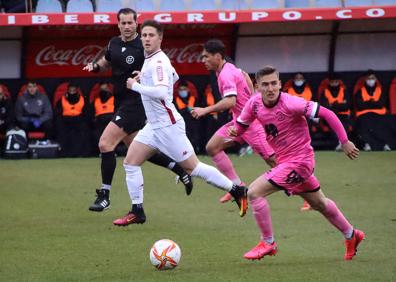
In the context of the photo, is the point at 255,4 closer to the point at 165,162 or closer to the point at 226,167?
the point at 226,167

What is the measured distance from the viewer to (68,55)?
1819cm

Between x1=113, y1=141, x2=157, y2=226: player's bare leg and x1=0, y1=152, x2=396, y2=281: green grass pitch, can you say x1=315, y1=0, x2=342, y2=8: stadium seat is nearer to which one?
x1=0, y1=152, x2=396, y2=281: green grass pitch

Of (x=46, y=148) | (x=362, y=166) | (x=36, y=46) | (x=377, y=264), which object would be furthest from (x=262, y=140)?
(x=36, y=46)

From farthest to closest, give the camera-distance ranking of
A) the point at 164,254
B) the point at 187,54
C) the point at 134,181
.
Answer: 1. the point at 187,54
2. the point at 134,181
3. the point at 164,254

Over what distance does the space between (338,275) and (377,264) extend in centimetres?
57

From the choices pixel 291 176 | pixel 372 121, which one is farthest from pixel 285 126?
pixel 372 121

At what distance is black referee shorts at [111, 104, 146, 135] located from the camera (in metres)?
9.62

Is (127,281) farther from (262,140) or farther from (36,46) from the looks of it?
(36,46)

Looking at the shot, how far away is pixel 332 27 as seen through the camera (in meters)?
18.6

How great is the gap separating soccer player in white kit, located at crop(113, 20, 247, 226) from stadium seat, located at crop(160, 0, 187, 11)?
8.89 m

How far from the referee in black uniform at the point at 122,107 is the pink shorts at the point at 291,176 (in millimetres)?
2297

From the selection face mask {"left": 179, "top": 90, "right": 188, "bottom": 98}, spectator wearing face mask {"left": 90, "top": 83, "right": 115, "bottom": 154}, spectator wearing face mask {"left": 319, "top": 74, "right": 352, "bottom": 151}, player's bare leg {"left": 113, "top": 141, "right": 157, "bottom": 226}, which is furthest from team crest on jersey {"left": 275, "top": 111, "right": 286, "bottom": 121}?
spectator wearing face mask {"left": 319, "top": 74, "right": 352, "bottom": 151}

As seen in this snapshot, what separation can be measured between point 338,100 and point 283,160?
10.4 metres

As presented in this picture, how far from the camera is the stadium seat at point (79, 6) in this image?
17.3 metres
